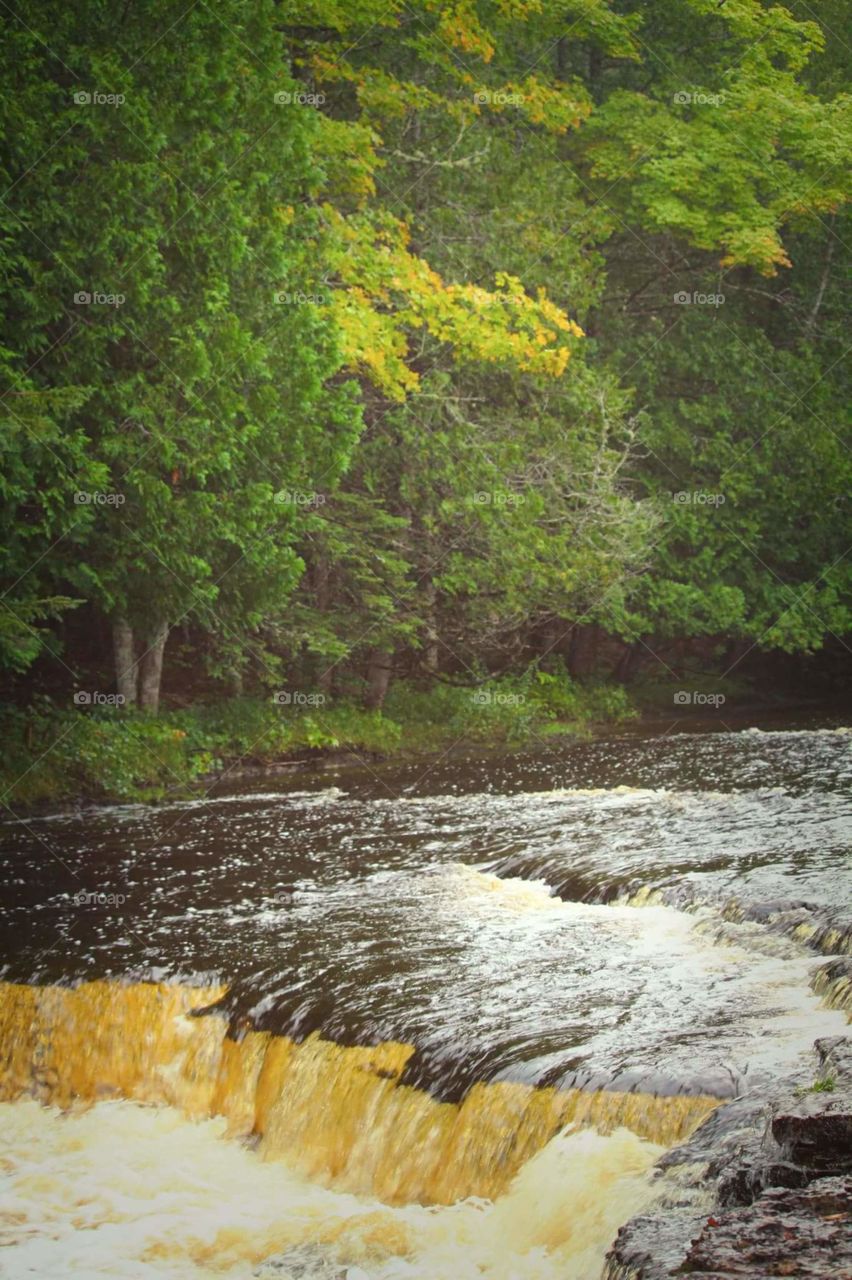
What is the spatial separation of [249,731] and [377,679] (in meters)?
3.49

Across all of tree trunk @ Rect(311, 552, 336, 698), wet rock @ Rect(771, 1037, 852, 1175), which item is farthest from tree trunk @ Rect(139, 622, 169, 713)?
wet rock @ Rect(771, 1037, 852, 1175)

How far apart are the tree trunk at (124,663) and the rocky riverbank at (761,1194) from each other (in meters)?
12.9

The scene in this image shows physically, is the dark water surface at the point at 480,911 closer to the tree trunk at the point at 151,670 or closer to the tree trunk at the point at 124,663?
the tree trunk at the point at 151,670

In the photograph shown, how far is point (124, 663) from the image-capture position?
18.5 metres

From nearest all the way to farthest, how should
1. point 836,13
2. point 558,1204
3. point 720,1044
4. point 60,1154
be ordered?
1. point 558,1204
2. point 720,1044
3. point 60,1154
4. point 836,13

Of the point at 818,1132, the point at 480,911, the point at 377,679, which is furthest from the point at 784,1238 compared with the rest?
the point at 377,679

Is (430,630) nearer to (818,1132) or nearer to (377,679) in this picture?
(377,679)

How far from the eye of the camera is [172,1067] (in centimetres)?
945

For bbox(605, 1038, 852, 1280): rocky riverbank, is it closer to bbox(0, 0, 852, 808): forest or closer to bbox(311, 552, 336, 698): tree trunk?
bbox(0, 0, 852, 808): forest

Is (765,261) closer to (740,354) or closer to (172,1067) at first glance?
(740,354)

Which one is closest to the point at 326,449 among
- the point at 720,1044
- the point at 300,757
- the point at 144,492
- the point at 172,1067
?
the point at 144,492

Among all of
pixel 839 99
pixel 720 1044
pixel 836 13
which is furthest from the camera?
pixel 836 13

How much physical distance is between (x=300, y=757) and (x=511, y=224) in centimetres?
984

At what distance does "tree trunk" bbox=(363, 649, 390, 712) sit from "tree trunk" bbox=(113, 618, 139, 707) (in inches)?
192
